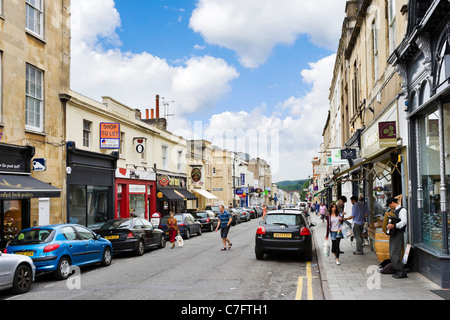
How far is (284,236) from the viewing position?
13.0 metres

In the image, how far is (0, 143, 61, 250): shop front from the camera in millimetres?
13945

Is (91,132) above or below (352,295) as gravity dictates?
above

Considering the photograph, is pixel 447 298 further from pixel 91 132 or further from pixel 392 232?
pixel 91 132

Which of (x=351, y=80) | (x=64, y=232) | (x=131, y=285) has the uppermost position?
(x=351, y=80)

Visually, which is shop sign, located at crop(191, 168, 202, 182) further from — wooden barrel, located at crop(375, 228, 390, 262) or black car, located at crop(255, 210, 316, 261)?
wooden barrel, located at crop(375, 228, 390, 262)

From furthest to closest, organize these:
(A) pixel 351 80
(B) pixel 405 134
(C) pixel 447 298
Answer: (A) pixel 351 80, (B) pixel 405 134, (C) pixel 447 298

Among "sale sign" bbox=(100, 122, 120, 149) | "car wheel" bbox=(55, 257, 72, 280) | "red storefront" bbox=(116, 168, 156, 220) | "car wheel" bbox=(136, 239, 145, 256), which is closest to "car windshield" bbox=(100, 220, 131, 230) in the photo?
"car wheel" bbox=(136, 239, 145, 256)

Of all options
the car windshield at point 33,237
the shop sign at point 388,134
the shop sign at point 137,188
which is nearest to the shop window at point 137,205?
the shop sign at point 137,188

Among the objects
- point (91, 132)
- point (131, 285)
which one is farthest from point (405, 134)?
point (91, 132)

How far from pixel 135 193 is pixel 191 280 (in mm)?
17315

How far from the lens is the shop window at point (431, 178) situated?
9133 millimetres

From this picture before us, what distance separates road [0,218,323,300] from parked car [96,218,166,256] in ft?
2.80

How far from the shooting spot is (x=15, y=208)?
15.4 meters

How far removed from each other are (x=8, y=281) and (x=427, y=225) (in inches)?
370
